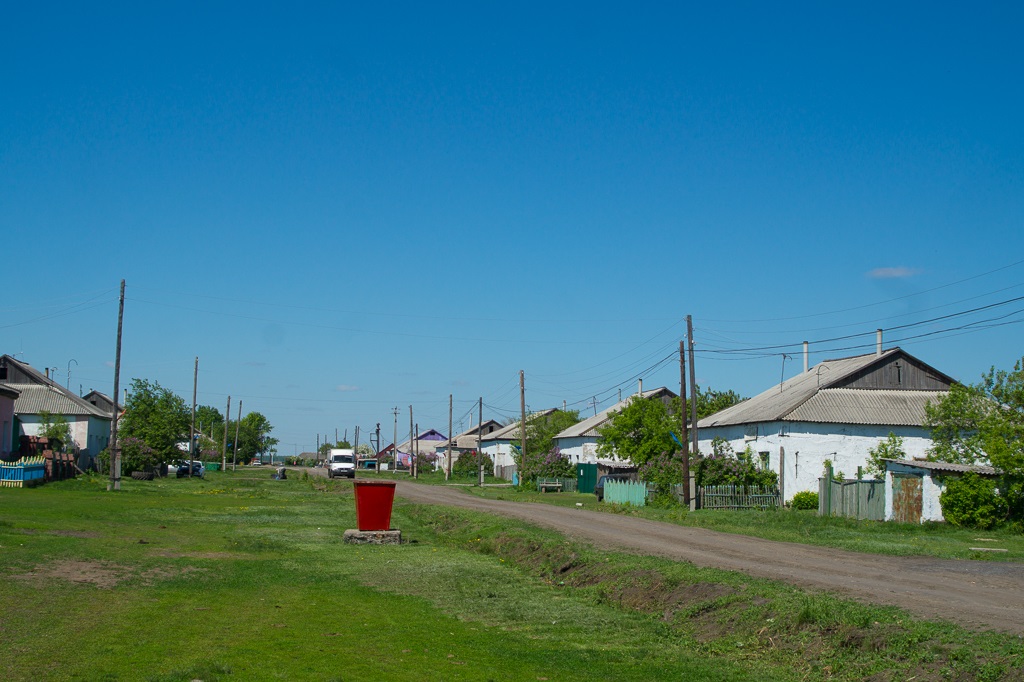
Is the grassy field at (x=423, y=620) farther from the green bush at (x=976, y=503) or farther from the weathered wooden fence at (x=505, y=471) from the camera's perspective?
the weathered wooden fence at (x=505, y=471)

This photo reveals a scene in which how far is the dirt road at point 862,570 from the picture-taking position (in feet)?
42.3

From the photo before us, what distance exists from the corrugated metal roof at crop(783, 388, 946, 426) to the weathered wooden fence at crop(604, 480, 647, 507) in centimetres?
778

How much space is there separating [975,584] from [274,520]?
2080cm

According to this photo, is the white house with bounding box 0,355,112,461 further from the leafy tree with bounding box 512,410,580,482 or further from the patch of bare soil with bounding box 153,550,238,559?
the patch of bare soil with bounding box 153,550,238,559

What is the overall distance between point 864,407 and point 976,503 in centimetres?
1250

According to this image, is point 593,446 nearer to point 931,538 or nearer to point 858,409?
point 858,409

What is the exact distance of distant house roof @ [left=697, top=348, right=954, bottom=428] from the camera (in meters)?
42.5

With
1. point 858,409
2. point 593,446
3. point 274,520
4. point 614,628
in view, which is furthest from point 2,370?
point 614,628

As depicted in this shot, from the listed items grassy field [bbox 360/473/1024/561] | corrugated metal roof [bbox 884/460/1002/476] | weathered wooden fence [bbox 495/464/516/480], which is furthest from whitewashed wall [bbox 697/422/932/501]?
weathered wooden fence [bbox 495/464/516/480]

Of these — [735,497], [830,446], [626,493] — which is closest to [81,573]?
[735,497]

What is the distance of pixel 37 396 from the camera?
234 ft

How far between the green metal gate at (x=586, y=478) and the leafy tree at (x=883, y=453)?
85.7ft

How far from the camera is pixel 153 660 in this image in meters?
9.60

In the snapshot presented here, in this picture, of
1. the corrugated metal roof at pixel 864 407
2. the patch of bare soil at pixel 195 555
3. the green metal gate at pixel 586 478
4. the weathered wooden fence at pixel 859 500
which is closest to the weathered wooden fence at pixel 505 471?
the green metal gate at pixel 586 478
